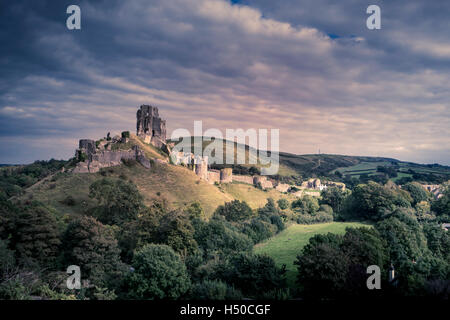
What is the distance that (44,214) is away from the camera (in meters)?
29.1

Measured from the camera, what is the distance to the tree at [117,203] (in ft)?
152

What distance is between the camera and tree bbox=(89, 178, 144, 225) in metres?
46.2

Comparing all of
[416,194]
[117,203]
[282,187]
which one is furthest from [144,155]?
[416,194]

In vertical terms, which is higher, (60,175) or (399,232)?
(60,175)

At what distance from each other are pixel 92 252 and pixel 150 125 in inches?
3548

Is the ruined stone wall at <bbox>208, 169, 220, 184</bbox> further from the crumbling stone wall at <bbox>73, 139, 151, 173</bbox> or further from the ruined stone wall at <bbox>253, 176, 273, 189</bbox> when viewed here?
the crumbling stone wall at <bbox>73, 139, 151, 173</bbox>

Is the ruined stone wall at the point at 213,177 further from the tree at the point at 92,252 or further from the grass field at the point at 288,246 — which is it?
the tree at the point at 92,252

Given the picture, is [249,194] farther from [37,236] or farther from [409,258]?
[37,236]

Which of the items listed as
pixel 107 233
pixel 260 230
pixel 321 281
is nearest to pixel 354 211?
pixel 260 230

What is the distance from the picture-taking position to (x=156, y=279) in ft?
72.0

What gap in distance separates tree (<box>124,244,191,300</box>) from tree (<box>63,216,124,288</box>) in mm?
2496

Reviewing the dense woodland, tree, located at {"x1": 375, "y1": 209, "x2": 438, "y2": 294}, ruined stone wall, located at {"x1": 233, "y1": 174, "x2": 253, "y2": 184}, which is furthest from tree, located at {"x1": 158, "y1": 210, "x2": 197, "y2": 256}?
ruined stone wall, located at {"x1": 233, "y1": 174, "x2": 253, "y2": 184}

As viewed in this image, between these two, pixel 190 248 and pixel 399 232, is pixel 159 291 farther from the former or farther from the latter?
pixel 399 232
